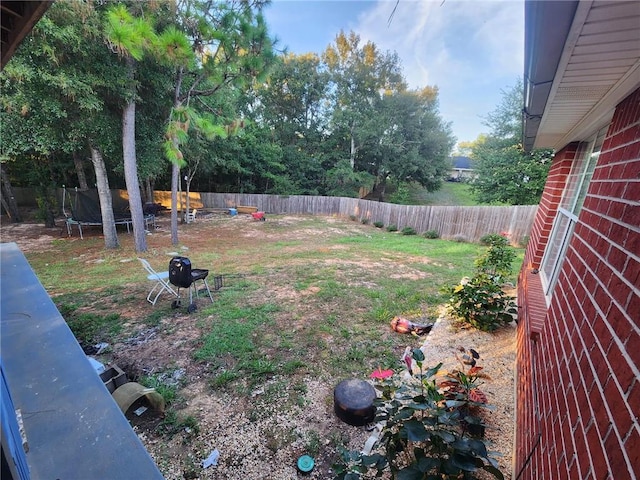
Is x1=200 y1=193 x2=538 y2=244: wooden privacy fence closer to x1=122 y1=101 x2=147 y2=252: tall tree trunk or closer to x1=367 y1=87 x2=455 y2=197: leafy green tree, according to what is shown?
x1=367 y1=87 x2=455 y2=197: leafy green tree

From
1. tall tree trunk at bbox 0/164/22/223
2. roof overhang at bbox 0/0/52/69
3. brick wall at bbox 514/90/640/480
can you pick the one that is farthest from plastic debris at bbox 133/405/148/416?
tall tree trunk at bbox 0/164/22/223

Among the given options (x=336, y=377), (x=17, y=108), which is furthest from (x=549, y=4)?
(x=17, y=108)

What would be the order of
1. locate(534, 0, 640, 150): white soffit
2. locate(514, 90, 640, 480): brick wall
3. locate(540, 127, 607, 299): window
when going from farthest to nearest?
1. locate(540, 127, 607, 299): window
2. locate(534, 0, 640, 150): white soffit
3. locate(514, 90, 640, 480): brick wall

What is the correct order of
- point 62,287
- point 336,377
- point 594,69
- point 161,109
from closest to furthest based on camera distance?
1. point 594,69
2. point 336,377
3. point 62,287
4. point 161,109

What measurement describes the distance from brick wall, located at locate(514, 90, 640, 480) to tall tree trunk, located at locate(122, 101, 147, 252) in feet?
28.2

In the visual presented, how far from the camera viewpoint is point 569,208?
2.63 m

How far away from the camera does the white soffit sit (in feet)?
2.75

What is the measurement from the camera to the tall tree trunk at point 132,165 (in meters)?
6.97

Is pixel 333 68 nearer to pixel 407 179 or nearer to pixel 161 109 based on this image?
pixel 407 179

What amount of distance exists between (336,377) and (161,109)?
895 cm

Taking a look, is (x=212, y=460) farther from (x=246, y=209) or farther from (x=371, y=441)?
(x=246, y=209)

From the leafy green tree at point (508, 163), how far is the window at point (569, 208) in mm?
9794

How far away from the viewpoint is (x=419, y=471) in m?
1.30

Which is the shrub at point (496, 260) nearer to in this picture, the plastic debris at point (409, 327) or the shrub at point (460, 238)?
the plastic debris at point (409, 327)
